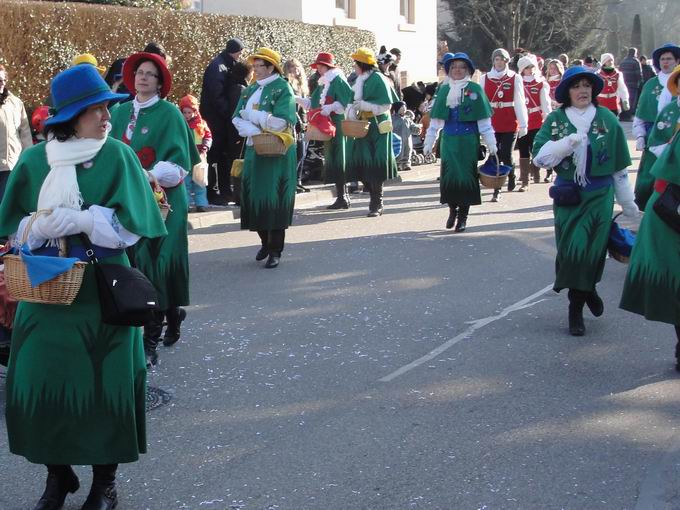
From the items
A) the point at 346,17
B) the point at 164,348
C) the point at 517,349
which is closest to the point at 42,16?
the point at 164,348

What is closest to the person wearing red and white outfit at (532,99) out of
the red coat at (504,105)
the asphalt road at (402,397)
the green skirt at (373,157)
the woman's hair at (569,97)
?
the red coat at (504,105)

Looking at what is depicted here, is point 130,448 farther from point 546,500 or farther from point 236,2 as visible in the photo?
point 236,2

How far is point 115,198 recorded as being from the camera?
15.2ft

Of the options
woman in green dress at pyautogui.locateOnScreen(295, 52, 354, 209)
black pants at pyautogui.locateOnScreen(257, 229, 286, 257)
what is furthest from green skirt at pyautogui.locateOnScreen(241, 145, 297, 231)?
woman in green dress at pyautogui.locateOnScreen(295, 52, 354, 209)

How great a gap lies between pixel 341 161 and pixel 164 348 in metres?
7.26

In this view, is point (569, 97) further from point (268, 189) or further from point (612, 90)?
point (612, 90)

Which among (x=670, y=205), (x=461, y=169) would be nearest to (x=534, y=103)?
(x=461, y=169)

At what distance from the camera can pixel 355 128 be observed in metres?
13.6

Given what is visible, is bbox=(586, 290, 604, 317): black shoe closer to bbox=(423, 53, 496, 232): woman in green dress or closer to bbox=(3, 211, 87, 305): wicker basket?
bbox=(423, 53, 496, 232): woman in green dress

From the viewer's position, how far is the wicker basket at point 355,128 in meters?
13.6

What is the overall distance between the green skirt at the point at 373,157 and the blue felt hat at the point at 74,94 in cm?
972

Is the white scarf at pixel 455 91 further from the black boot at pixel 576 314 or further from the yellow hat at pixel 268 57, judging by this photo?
the black boot at pixel 576 314

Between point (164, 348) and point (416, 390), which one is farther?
point (164, 348)

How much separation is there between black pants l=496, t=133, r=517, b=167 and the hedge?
428cm
